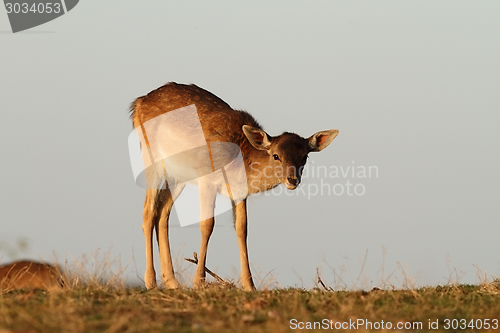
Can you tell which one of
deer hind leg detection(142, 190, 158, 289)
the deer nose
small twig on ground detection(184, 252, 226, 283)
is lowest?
small twig on ground detection(184, 252, 226, 283)

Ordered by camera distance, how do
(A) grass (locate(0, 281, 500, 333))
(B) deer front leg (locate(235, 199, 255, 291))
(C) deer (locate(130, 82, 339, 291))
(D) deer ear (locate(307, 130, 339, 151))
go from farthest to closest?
(D) deer ear (locate(307, 130, 339, 151)) < (C) deer (locate(130, 82, 339, 291)) < (B) deer front leg (locate(235, 199, 255, 291)) < (A) grass (locate(0, 281, 500, 333))

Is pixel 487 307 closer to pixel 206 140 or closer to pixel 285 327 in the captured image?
pixel 285 327

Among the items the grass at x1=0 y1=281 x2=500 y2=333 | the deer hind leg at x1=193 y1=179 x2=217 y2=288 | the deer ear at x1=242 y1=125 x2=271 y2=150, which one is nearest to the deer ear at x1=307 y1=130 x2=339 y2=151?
the deer ear at x1=242 y1=125 x2=271 y2=150

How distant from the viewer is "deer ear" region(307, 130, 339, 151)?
35.9ft

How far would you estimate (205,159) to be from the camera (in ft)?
36.2

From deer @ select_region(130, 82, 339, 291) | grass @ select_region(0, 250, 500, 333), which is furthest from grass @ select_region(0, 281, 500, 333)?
deer @ select_region(130, 82, 339, 291)

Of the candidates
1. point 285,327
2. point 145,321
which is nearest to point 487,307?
point 285,327

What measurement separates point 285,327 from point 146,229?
6.22 meters

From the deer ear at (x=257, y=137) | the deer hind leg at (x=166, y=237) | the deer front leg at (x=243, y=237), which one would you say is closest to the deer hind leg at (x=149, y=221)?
the deer hind leg at (x=166, y=237)

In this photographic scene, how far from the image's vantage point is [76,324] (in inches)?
201

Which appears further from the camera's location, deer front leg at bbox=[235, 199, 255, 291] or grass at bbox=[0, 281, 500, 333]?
deer front leg at bbox=[235, 199, 255, 291]

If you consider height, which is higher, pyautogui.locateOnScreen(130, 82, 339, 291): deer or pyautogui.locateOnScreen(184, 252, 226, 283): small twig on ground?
pyautogui.locateOnScreen(130, 82, 339, 291): deer

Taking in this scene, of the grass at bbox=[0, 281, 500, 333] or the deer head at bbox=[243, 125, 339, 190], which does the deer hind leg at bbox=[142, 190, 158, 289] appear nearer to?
the deer head at bbox=[243, 125, 339, 190]

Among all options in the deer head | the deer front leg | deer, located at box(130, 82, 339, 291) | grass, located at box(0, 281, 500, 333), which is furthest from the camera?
deer, located at box(130, 82, 339, 291)
